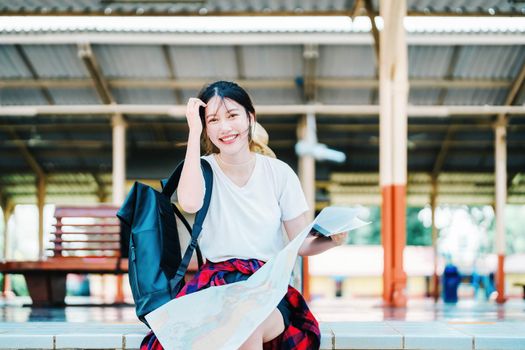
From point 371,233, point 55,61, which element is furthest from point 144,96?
point 371,233

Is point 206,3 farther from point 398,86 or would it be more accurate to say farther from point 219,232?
point 219,232

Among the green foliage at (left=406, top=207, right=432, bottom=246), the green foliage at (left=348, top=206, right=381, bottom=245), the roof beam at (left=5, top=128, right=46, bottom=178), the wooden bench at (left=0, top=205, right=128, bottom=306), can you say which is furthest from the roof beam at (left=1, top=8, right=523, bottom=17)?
the green foliage at (left=406, top=207, right=432, bottom=246)

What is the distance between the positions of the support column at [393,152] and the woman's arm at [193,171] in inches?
208

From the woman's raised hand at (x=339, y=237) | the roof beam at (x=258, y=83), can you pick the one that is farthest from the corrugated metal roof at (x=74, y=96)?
the woman's raised hand at (x=339, y=237)

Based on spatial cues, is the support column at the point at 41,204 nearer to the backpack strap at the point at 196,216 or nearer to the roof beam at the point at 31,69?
the roof beam at the point at 31,69

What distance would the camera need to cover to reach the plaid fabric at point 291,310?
2.26 meters

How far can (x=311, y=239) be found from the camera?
2.38 m

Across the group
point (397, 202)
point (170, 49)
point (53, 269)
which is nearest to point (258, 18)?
point (170, 49)

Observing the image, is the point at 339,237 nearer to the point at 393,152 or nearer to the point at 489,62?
the point at 393,152

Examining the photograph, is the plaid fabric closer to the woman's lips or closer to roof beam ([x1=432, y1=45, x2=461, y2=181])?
the woman's lips

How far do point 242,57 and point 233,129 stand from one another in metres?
8.75

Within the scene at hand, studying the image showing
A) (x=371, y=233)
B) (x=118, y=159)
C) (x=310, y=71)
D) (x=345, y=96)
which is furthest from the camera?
(x=371, y=233)

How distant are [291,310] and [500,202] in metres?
10.2

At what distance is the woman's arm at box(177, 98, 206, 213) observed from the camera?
2244 millimetres
